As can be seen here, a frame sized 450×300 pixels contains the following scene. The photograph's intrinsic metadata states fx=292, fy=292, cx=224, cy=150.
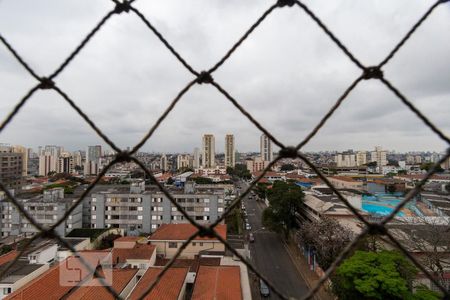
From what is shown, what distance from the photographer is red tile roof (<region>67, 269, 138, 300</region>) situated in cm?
497

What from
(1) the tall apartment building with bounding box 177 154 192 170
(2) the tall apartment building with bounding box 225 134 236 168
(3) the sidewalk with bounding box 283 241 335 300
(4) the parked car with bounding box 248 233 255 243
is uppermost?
(2) the tall apartment building with bounding box 225 134 236 168

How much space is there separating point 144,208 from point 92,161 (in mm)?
30212

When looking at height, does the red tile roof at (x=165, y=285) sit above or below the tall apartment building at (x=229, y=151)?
below

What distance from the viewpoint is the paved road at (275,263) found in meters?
7.75

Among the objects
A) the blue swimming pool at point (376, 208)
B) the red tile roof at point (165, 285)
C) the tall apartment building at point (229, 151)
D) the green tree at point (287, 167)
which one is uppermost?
the tall apartment building at point (229, 151)

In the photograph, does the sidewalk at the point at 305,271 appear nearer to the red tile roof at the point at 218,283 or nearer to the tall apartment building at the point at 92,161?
the red tile roof at the point at 218,283

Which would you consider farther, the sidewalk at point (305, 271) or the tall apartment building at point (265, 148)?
the tall apartment building at point (265, 148)

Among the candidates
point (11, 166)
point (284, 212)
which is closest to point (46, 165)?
point (11, 166)

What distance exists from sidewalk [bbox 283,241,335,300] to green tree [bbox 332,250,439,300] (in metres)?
1.40

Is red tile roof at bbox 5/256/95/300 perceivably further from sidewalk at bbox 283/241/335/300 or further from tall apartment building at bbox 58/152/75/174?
tall apartment building at bbox 58/152/75/174

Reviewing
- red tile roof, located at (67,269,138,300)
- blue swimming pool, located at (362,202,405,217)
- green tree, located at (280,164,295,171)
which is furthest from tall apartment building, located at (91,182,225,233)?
green tree, located at (280,164,295,171)

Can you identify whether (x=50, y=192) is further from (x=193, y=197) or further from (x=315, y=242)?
(x=315, y=242)

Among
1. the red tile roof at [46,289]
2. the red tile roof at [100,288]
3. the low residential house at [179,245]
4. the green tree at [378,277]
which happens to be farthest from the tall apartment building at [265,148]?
the red tile roof at [46,289]

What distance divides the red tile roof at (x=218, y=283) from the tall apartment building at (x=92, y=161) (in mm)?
34945
